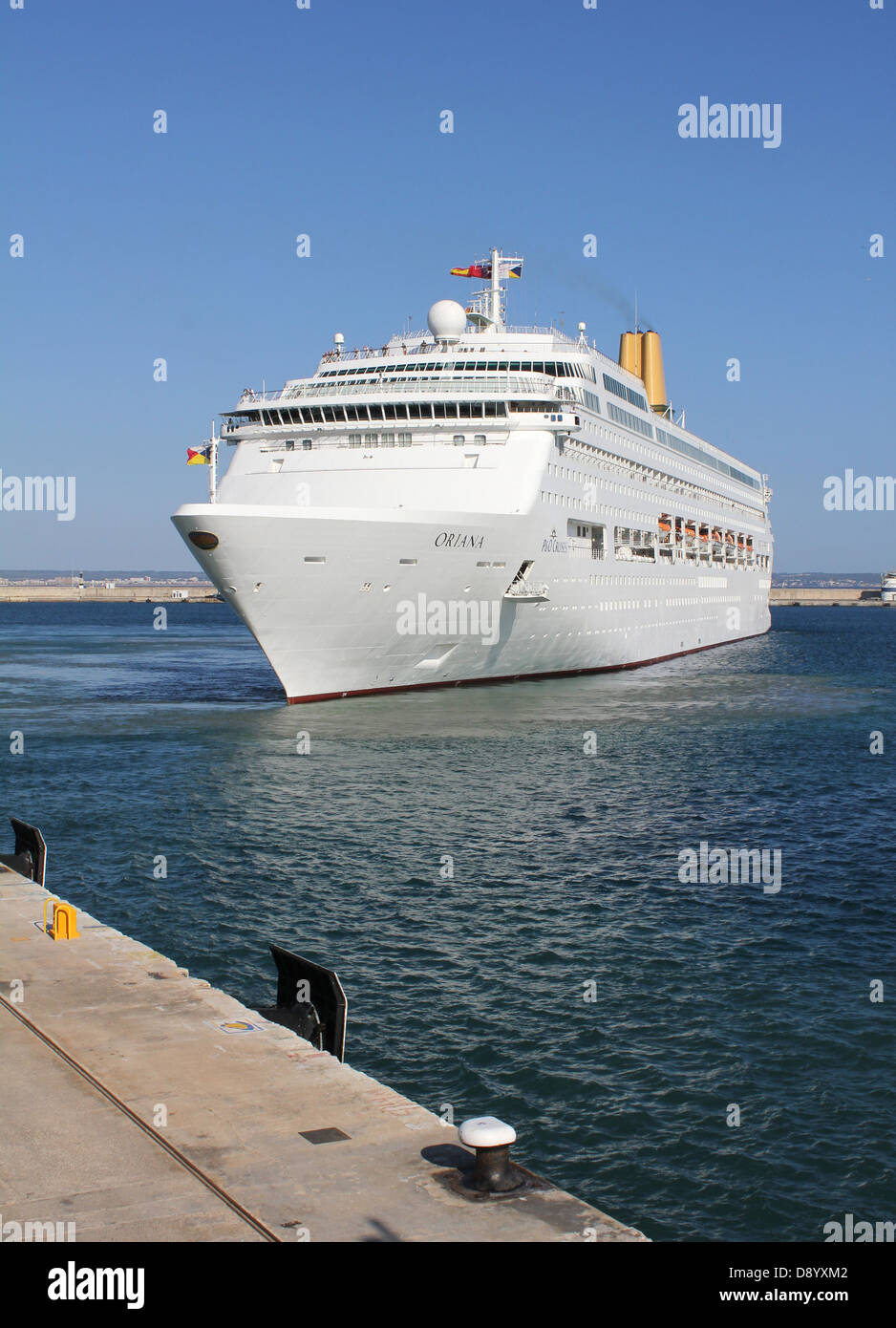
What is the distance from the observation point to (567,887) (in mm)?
19578

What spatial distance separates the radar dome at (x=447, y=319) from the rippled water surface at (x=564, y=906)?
62.7 ft

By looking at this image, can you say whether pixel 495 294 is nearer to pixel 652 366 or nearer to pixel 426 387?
pixel 426 387

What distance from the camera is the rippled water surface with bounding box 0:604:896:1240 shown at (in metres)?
11.2

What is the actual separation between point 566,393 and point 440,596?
13658mm

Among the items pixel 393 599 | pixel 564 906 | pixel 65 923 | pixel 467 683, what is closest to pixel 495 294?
pixel 467 683

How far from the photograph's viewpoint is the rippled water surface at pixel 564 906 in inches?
440

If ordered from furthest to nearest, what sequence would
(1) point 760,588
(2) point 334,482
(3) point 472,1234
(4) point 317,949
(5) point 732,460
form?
(1) point 760,588 → (5) point 732,460 → (2) point 334,482 → (4) point 317,949 → (3) point 472,1234

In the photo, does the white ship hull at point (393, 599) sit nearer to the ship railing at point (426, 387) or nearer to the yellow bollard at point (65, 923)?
the ship railing at point (426, 387)

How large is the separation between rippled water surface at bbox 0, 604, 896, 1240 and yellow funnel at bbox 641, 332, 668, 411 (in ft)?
152

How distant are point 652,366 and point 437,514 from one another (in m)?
50.5

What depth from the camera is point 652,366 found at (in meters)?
83.1

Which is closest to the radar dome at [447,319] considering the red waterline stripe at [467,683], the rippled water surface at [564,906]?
the red waterline stripe at [467,683]
